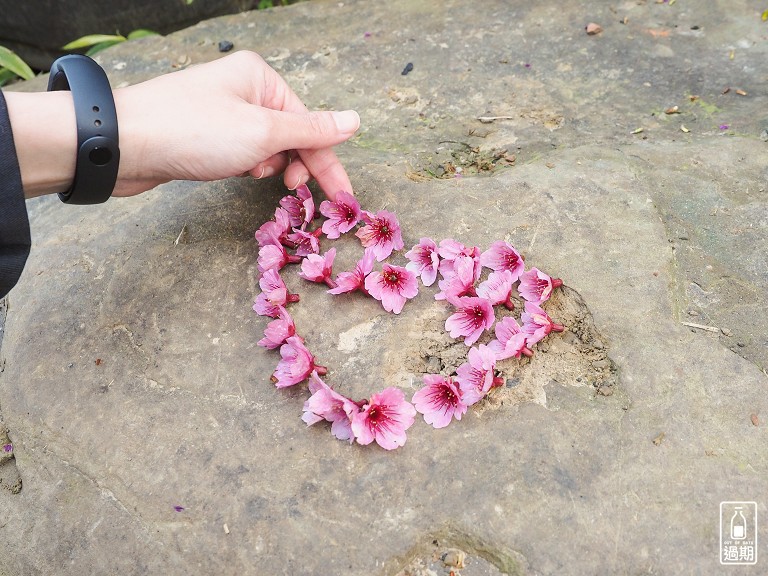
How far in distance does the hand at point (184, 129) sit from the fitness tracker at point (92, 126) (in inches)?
1.8

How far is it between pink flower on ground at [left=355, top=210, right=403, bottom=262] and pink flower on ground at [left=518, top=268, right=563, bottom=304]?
0.55 metres

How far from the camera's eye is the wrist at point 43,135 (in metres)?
2.47

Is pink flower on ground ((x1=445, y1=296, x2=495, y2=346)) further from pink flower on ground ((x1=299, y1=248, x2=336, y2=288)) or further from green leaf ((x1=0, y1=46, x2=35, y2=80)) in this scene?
green leaf ((x1=0, y1=46, x2=35, y2=80))

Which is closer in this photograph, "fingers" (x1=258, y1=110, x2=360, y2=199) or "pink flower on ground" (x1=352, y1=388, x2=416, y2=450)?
"pink flower on ground" (x1=352, y1=388, x2=416, y2=450)

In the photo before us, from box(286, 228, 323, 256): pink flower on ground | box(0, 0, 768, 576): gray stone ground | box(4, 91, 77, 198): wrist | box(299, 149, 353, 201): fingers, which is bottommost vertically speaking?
box(0, 0, 768, 576): gray stone ground

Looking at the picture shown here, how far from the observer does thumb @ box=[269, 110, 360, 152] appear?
283cm

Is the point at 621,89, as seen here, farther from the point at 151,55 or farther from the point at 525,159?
the point at 151,55

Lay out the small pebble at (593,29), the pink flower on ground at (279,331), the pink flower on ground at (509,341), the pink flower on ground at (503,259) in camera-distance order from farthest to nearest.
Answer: the small pebble at (593,29) < the pink flower on ground at (503,259) < the pink flower on ground at (279,331) < the pink flower on ground at (509,341)

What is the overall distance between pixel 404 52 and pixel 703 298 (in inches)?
92.6

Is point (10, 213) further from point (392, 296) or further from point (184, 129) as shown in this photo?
point (392, 296)

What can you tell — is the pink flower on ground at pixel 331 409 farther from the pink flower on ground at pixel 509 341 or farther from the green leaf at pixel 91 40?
the green leaf at pixel 91 40

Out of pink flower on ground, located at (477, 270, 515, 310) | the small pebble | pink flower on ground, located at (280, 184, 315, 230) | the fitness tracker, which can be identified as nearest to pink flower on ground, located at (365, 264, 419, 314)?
pink flower on ground, located at (477, 270, 515, 310)

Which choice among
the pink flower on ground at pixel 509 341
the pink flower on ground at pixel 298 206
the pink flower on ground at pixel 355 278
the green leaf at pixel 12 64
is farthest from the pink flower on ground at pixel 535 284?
the green leaf at pixel 12 64

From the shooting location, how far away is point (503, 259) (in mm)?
2863
